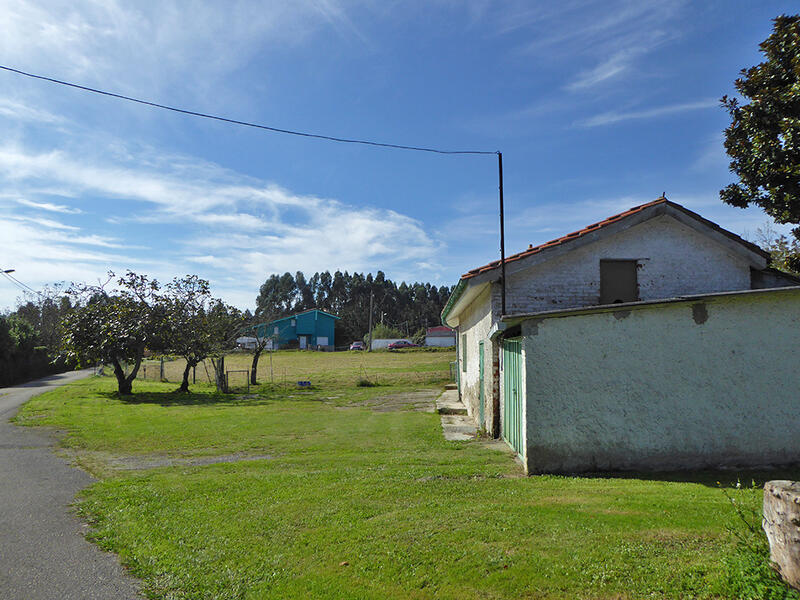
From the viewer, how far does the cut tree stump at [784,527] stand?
3.36 meters

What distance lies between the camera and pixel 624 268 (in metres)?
11.0

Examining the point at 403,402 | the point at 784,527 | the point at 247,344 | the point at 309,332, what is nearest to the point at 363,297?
the point at 309,332

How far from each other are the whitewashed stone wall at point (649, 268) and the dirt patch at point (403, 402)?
24.4ft

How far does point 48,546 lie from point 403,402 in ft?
50.4

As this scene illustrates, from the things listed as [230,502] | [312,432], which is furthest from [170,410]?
[230,502]

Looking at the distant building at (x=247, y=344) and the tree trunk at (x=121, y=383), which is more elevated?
the distant building at (x=247, y=344)

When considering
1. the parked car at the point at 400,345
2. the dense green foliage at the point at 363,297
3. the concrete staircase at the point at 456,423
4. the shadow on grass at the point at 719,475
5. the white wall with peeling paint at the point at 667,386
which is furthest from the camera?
the dense green foliage at the point at 363,297

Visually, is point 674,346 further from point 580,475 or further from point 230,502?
point 230,502

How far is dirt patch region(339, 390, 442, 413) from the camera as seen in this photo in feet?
59.2

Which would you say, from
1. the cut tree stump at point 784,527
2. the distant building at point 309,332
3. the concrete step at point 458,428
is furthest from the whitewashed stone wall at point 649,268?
the distant building at point 309,332

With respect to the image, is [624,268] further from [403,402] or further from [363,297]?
[363,297]

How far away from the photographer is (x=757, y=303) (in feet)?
25.5

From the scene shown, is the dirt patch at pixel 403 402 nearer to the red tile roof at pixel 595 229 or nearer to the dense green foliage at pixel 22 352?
the red tile roof at pixel 595 229

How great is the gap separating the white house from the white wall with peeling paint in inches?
108
